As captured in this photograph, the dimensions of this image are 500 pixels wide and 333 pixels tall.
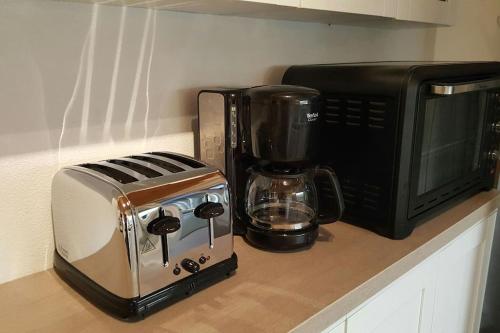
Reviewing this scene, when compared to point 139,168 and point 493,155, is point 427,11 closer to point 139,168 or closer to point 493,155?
point 493,155

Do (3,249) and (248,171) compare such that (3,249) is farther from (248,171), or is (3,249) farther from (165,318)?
(248,171)

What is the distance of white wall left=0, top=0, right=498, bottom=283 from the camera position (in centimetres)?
77

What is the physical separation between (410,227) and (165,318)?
0.58 metres

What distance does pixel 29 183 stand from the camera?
31.9 inches

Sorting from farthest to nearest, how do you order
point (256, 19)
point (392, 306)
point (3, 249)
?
point (256, 19)
point (392, 306)
point (3, 249)

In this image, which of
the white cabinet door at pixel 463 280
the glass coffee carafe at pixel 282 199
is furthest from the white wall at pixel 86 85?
the white cabinet door at pixel 463 280

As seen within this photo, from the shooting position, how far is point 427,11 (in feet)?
4.11

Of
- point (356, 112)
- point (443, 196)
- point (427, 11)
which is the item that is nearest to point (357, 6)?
point (356, 112)

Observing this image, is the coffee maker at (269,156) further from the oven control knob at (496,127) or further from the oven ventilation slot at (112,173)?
the oven control knob at (496,127)

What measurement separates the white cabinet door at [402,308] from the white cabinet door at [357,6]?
22.5 inches

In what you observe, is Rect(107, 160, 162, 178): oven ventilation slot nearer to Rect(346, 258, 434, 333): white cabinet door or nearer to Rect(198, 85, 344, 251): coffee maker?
Rect(198, 85, 344, 251): coffee maker

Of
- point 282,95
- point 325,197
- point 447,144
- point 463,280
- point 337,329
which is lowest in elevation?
point 463,280

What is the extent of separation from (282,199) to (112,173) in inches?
14.8

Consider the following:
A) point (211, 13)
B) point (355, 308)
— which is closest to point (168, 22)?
point (211, 13)
